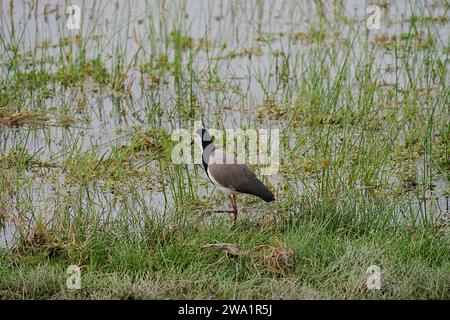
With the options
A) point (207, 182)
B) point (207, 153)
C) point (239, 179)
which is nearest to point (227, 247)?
point (239, 179)

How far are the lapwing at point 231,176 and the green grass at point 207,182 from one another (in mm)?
162

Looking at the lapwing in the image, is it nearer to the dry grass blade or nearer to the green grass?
the green grass

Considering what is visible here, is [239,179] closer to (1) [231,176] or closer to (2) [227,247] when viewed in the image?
(1) [231,176]

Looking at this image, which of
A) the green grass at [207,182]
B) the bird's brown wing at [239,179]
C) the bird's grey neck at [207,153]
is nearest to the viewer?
the green grass at [207,182]

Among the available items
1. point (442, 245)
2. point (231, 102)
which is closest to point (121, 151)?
point (231, 102)

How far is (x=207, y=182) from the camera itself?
252 inches

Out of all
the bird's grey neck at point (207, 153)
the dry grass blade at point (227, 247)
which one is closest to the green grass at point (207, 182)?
the dry grass blade at point (227, 247)

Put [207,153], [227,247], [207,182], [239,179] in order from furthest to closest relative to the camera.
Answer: [207,182] < [207,153] < [239,179] < [227,247]

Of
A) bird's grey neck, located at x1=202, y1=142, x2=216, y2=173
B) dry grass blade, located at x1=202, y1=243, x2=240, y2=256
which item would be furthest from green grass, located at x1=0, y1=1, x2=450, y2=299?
bird's grey neck, located at x1=202, y1=142, x2=216, y2=173

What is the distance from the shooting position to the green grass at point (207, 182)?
465 centimetres

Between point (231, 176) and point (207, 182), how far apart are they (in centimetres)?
94

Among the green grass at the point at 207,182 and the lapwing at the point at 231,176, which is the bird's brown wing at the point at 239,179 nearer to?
the lapwing at the point at 231,176

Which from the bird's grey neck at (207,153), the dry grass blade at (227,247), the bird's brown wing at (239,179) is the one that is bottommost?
the dry grass blade at (227,247)

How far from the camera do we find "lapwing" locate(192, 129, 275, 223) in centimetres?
541
